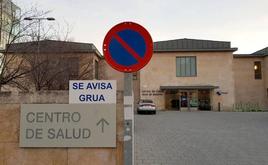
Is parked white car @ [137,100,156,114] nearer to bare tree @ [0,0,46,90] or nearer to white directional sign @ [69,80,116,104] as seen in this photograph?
bare tree @ [0,0,46,90]

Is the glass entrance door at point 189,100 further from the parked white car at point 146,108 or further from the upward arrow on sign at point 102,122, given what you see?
the upward arrow on sign at point 102,122

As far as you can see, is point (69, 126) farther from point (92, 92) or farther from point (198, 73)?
point (198, 73)

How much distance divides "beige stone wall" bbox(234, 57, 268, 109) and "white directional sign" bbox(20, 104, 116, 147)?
117 feet

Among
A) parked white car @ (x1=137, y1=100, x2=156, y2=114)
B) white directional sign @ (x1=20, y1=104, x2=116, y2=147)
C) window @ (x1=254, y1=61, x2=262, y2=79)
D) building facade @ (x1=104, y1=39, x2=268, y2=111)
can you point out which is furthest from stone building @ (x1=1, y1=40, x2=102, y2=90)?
window @ (x1=254, y1=61, x2=262, y2=79)

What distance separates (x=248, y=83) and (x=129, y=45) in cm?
3735

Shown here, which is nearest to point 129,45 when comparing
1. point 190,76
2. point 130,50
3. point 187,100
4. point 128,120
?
point 130,50

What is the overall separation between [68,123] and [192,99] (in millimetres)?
29886

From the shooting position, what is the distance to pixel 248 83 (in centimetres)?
3731

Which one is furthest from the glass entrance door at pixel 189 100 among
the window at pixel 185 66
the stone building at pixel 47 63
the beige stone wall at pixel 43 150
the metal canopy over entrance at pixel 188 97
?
the beige stone wall at pixel 43 150

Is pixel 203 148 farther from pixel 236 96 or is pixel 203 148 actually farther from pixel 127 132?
pixel 236 96

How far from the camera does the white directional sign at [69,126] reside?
4785mm

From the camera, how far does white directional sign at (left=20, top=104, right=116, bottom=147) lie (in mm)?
4785

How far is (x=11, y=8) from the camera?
35.0 ft

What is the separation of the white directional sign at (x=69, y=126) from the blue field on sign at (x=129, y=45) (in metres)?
1.38
